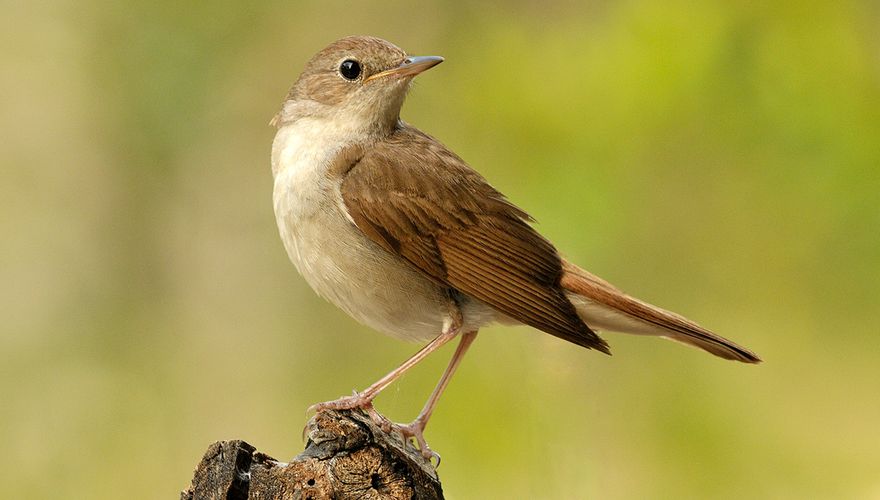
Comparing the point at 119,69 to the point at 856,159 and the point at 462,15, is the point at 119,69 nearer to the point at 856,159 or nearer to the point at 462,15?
the point at 462,15

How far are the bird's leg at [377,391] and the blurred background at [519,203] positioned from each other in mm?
632

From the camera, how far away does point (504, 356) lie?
5605 mm

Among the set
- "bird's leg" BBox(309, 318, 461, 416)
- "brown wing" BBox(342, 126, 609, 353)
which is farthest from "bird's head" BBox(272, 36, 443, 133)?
"bird's leg" BBox(309, 318, 461, 416)

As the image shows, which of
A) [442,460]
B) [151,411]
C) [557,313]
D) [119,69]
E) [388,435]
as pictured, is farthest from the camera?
[119,69]

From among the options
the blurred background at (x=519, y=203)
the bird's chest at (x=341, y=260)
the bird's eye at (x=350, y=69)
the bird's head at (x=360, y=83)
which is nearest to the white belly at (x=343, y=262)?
the bird's chest at (x=341, y=260)

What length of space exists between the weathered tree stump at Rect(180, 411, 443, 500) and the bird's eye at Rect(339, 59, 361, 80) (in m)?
1.74

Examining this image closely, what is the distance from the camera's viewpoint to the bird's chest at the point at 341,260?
14.9ft

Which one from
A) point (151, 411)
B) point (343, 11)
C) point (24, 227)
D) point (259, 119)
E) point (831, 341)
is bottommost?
point (151, 411)

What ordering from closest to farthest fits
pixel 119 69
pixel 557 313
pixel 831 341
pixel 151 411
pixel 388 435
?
pixel 388 435 → pixel 557 313 → pixel 831 341 → pixel 151 411 → pixel 119 69

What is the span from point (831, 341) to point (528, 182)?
1540mm

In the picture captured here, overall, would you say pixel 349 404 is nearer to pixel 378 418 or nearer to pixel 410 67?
pixel 378 418

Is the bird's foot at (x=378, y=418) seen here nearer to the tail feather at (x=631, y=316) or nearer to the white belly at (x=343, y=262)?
the white belly at (x=343, y=262)

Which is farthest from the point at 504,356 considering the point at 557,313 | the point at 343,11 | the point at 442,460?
the point at 343,11

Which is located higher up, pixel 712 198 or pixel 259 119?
pixel 259 119
